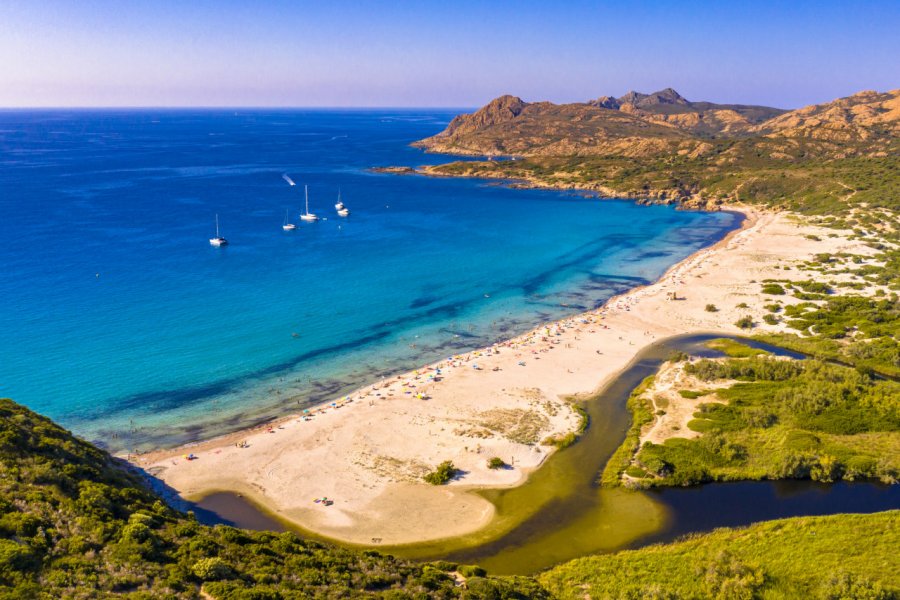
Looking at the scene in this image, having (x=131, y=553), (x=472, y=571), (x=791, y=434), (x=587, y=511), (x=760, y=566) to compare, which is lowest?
(x=587, y=511)

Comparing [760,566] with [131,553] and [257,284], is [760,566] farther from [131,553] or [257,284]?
[257,284]

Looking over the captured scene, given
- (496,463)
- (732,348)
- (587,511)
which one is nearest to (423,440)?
(496,463)

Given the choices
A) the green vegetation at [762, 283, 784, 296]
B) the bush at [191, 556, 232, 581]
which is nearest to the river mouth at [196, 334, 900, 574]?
the bush at [191, 556, 232, 581]

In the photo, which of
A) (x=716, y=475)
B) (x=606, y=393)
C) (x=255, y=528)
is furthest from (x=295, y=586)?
(x=606, y=393)

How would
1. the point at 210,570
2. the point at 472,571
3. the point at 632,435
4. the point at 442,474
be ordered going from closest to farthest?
the point at 210,570
the point at 472,571
the point at 442,474
the point at 632,435

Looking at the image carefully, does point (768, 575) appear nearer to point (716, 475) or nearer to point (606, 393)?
point (716, 475)
